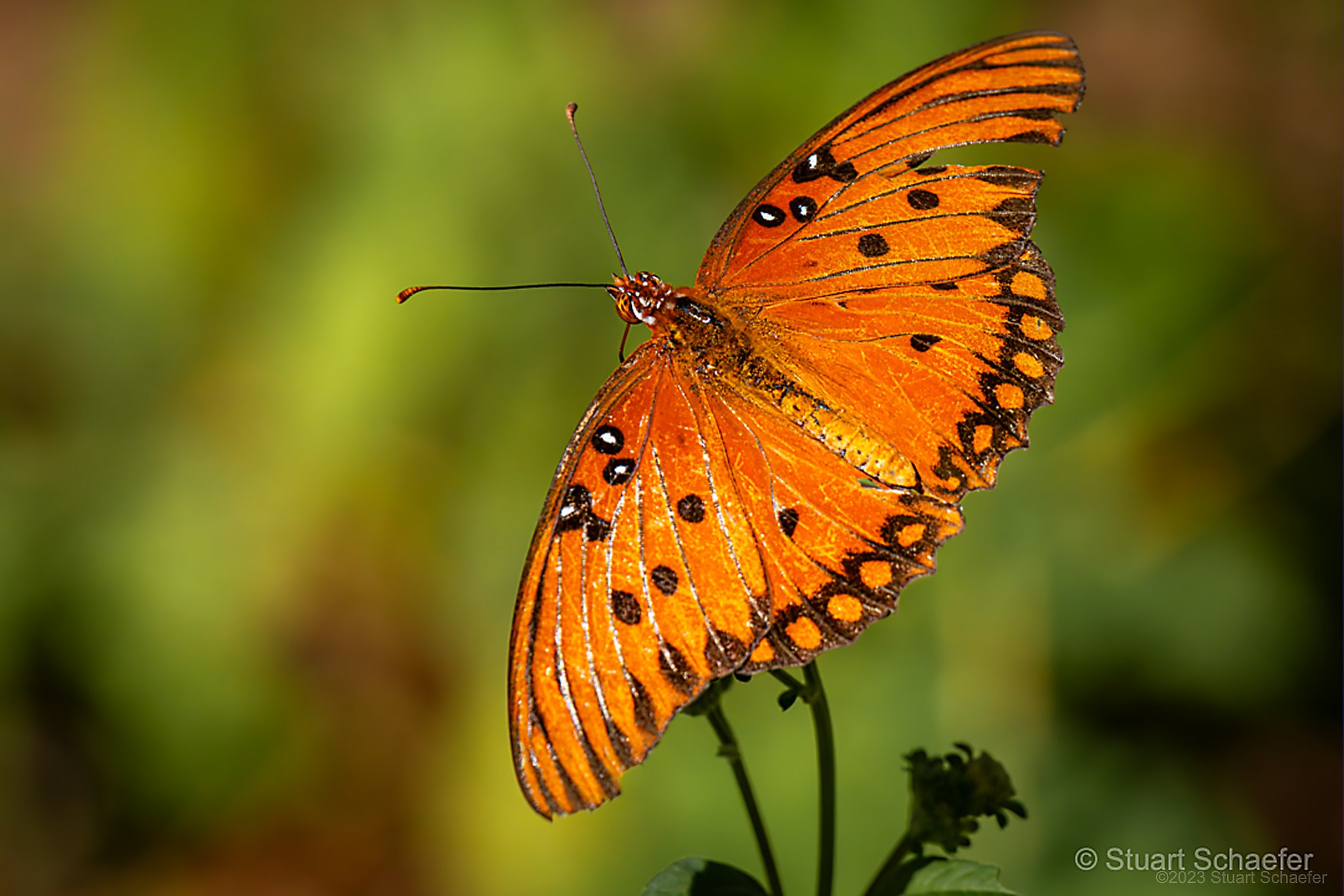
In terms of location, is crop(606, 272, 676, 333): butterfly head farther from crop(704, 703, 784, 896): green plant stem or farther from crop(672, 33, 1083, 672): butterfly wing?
crop(704, 703, 784, 896): green plant stem

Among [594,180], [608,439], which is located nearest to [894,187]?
[594,180]

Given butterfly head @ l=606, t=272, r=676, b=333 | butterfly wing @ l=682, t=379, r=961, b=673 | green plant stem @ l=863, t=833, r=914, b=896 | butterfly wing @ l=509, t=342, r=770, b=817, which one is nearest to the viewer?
butterfly wing @ l=509, t=342, r=770, b=817

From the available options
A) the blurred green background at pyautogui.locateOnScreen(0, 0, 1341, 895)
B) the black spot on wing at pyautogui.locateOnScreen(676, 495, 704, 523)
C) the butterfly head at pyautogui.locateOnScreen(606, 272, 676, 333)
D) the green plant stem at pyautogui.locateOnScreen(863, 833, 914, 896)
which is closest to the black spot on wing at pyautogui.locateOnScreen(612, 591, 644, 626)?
the black spot on wing at pyautogui.locateOnScreen(676, 495, 704, 523)

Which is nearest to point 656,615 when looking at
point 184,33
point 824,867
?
point 824,867

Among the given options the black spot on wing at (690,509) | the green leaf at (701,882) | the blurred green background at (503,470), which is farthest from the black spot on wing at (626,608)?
the blurred green background at (503,470)

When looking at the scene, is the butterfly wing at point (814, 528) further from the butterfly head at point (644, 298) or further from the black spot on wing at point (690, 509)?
the butterfly head at point (644, 298)

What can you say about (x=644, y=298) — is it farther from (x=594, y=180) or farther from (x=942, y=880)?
(x=942, y=880)
